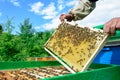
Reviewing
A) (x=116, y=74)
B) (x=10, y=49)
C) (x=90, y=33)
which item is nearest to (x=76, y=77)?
(x=116, y=74)

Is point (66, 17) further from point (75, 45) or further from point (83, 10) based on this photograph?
point (75, 45)

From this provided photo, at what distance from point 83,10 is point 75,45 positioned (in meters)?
1.11

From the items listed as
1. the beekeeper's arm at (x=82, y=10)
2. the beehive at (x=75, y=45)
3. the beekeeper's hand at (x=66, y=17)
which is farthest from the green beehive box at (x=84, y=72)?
the beekeeper's arm at (x=82, y=10)

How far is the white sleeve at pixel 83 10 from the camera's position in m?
3.79

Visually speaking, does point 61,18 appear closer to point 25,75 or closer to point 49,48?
point 49,48

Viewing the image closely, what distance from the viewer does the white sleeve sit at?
3.79m

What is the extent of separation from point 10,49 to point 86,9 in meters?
10.0

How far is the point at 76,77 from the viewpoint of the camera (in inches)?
59.6

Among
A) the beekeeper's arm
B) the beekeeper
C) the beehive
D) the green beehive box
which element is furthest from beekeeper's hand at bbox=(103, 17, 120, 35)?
the beekeeper's arm

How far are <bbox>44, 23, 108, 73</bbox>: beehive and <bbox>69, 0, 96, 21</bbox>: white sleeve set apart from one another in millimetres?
427

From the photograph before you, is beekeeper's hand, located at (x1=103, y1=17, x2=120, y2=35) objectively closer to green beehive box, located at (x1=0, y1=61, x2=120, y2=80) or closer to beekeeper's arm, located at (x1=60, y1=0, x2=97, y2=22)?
green beehive box, located at (x1=0, y1=61, x2=120, y2=80)

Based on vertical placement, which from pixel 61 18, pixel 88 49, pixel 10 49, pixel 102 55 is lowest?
pixel 10 49

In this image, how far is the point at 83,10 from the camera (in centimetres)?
389

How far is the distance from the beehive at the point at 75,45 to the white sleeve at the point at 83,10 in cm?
43
